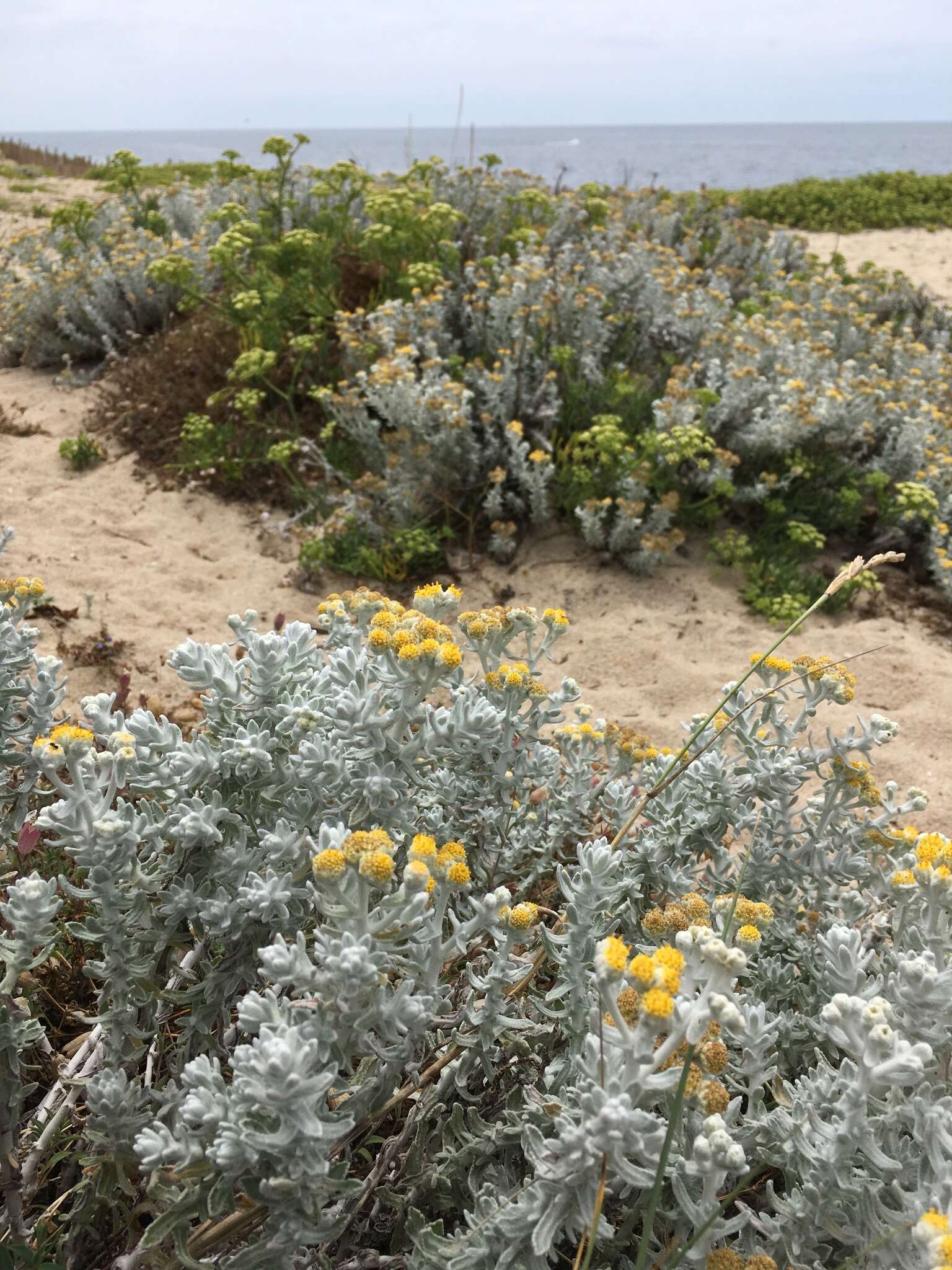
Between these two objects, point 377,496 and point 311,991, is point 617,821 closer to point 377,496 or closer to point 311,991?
point 311,991

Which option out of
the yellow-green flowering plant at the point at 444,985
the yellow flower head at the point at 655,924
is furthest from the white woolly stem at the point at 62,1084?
the yellow flower head at the point at 655,924

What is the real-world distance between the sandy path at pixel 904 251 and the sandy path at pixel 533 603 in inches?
283

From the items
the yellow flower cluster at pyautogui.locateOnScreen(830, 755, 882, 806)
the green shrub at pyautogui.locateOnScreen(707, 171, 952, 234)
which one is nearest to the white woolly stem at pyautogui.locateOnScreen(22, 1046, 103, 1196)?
the yellow flower cluster at pyautogui.locateOnScreen(830, 755, 882, 806)

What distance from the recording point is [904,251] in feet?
41.3

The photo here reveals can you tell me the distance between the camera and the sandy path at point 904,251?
10867 millimetres

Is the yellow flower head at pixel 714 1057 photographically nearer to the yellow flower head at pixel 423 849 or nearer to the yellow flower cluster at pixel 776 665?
the yellow flower head at pixel 423 849

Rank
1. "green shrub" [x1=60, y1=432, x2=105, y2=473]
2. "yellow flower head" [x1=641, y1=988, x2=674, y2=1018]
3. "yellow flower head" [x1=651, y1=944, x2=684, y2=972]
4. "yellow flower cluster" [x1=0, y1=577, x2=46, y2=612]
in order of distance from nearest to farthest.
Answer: "yellow flower head" [x1=641, y1=988, x2=674, y2=1018] < "yellow flower head" [x1=651, y1=944, x2=684, y2=972] < "yellow flower cluster" [x1=0, y1=577, x2=46, y2=612] < "green shrub" [x1=60, y1=432, x2=105, y2=473]

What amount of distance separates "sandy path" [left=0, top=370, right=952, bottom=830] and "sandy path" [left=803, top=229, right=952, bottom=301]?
7190 millimetres

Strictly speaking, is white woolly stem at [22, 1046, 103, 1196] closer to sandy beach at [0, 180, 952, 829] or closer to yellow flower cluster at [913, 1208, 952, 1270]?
yellow flower cluster at [913, 1208, 952, 1270]

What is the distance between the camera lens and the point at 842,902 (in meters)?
2.04

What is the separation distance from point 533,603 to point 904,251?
11.2m

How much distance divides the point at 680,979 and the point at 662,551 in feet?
11.5

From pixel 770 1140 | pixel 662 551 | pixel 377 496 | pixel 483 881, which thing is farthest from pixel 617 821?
pixel 377 496

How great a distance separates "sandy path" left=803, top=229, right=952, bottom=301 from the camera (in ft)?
35.7
